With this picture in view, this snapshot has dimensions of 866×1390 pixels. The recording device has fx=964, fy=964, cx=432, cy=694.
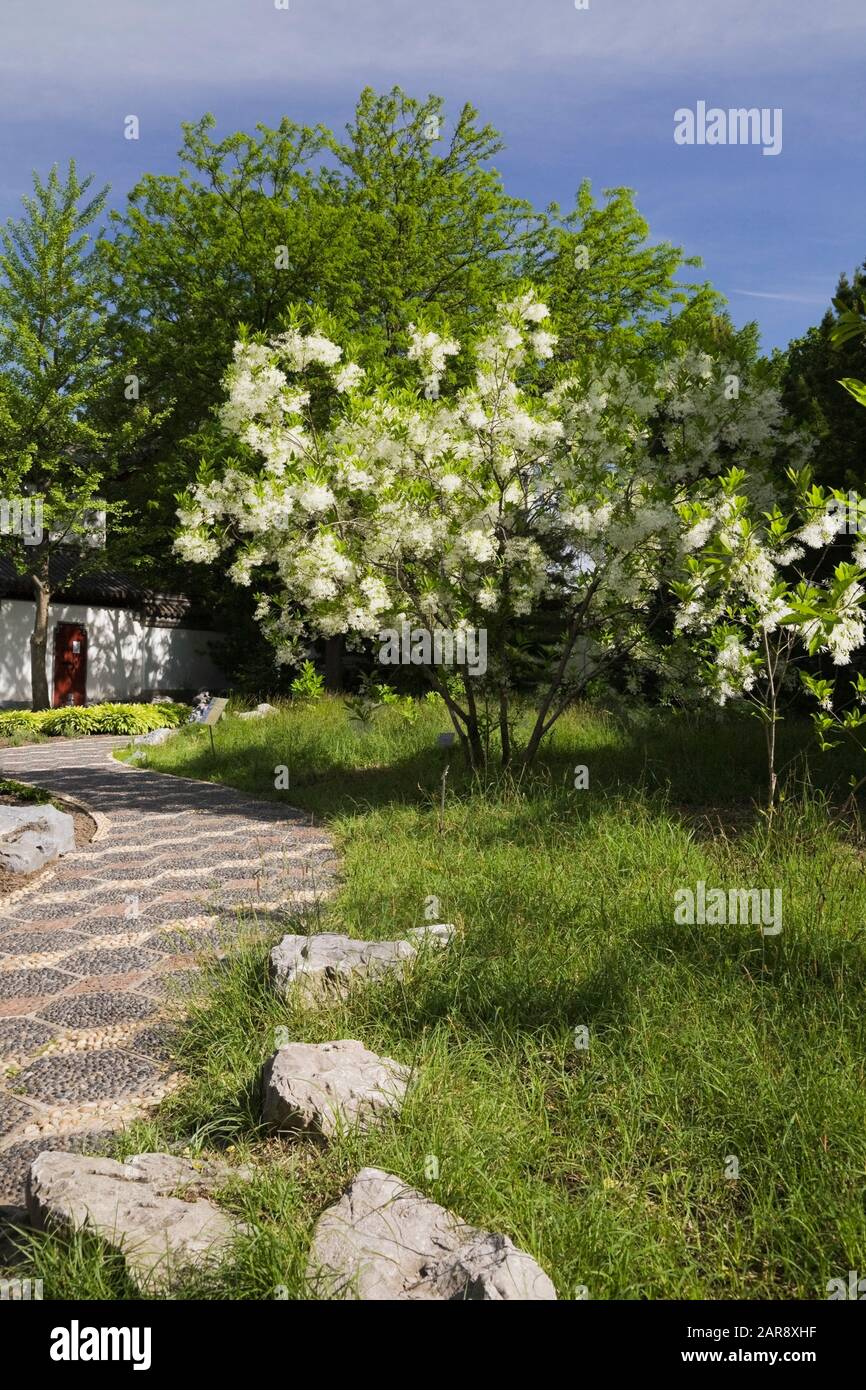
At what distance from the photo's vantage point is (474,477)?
370 inches

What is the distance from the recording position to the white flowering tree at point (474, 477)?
28.0 feet

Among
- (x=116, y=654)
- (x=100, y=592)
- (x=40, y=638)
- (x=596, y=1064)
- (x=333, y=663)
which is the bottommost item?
(x=596, y=1064)

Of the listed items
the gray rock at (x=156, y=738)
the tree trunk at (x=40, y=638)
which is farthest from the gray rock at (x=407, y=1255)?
the tree trunk at (x=40, y=638)

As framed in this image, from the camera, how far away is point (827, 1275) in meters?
2.81

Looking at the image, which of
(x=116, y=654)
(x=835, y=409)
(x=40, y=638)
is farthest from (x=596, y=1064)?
(x=116, y=654)

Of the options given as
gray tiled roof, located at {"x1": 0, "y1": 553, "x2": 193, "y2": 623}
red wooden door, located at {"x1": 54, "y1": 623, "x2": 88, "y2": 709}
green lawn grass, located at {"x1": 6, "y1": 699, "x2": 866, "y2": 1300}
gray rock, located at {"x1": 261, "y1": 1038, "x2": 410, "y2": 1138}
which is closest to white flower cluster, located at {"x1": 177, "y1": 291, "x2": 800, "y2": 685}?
green lawn grass, located at {"x1": 6, "y1": 699, "x2": 866, "y2": 1300}

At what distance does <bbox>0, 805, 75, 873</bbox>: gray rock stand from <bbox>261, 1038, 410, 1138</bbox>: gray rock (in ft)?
15.9

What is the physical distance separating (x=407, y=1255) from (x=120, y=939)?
3796 millimetres

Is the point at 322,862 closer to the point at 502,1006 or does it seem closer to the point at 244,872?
the point at 244,872

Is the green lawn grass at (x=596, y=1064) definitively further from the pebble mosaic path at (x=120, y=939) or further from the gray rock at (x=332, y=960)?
the pebble mosaic path at (x=120, y=939)

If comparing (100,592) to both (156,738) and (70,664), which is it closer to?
(70,664)

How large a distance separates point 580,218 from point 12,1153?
85.7ft
